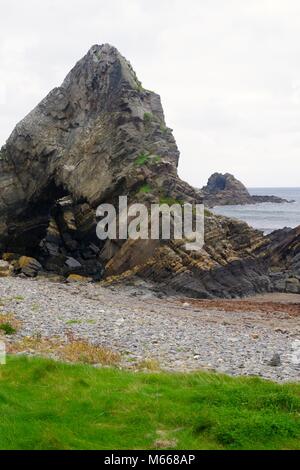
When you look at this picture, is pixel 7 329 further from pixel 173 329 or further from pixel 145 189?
pixel 145 189

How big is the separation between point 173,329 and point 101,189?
103ft

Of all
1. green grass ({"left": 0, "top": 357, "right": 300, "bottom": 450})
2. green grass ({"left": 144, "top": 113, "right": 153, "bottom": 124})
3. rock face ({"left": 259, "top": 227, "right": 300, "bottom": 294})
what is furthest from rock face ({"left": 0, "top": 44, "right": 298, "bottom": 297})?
green grass ({"left": 0, "top": 357, "right": 300, "bottom": 450})

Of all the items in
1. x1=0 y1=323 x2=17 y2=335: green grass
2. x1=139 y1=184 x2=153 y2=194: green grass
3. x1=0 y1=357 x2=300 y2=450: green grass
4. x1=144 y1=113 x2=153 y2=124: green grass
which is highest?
x1=144 y1=113 x2=153 y2=124: green grass

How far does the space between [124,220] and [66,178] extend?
1129cm

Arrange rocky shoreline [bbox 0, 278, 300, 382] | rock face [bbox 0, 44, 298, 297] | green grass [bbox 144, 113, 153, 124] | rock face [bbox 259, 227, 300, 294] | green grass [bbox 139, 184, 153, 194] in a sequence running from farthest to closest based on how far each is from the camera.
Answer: green grass [bbox 144, 113, 153, 124] < rock face [bbox 259, 227, 300, 294] < green grass [bbox 139, 184, 153, 194] < rock face [bbox 0, 44, 298, 297] < rocky shoreline [bbox 0, 278, 300, 382]

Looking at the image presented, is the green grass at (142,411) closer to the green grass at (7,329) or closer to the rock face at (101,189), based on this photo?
the green grass at (7,329)

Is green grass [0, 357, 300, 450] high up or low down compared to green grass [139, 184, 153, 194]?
Result: down

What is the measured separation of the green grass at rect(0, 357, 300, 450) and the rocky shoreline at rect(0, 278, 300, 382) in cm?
333

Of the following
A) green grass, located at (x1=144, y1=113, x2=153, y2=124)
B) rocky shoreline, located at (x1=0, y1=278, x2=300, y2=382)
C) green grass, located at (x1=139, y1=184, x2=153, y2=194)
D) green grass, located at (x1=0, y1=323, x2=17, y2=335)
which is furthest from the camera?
green grass, located at (x1=144, y1=113, x2=153, y2=124)

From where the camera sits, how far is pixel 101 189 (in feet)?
186

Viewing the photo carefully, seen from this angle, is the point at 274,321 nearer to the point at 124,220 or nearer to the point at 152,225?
the point at 152,225

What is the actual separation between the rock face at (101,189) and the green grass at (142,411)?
34107 millimetres

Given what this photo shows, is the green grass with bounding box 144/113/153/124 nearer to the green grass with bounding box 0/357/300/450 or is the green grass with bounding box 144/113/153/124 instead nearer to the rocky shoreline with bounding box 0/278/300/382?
the rocky shoreline with bounding box 0/278/300/382

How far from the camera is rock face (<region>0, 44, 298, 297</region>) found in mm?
50469
